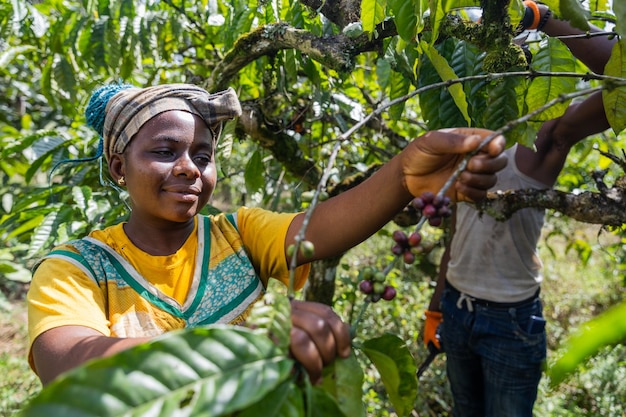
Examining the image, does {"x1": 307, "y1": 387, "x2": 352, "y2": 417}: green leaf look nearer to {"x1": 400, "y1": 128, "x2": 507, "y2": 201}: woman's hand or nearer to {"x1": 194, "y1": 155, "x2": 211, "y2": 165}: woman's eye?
{"x1": 400, "y1": 128, "x2": 507, "y2": 201}: woman's hand

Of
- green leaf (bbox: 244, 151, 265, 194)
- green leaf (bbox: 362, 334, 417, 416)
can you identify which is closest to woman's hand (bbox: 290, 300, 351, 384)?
green leaf (bbox: 362, 334, 417, 416)

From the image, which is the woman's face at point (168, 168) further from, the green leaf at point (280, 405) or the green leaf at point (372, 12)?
the green leaf at point (280, 405)

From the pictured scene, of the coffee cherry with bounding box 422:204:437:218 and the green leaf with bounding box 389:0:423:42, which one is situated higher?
the green leaf with bounding box 389:0:423:42

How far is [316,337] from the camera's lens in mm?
794

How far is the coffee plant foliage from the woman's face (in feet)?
1.00

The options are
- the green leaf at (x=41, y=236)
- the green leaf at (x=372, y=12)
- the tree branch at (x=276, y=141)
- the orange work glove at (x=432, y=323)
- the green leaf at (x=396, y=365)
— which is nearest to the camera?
the green leaf at (x=396, y=365)

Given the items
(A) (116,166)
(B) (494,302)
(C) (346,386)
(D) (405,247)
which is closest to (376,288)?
(D) (405,247)

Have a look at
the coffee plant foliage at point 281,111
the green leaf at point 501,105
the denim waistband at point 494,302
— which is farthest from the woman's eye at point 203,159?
the denim waistband at point 494,302

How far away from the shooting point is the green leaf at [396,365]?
97cm

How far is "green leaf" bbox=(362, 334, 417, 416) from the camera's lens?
0.97 metres

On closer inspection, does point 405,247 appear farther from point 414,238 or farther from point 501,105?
point 501,105

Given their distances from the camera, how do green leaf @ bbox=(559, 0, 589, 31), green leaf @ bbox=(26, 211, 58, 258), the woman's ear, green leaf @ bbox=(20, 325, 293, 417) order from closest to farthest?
green leaf @ bbox=(20, 325, 293, 417), green leaf @ bbox=(559, 0, 589, 31), the woman's ear, green leaf @ bbox=(26, 211, 58, 258)

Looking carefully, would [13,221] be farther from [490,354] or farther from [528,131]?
[490,354]

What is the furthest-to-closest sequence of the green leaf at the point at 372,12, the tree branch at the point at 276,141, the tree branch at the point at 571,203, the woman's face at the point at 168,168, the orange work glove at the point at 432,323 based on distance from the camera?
the orange work glove at the point at 432,323, the tree branch at the point at 276,141, the tree branch at the point at 571,203, the woman's face at the point at 168,168, the green leaf at the point at 372,12
